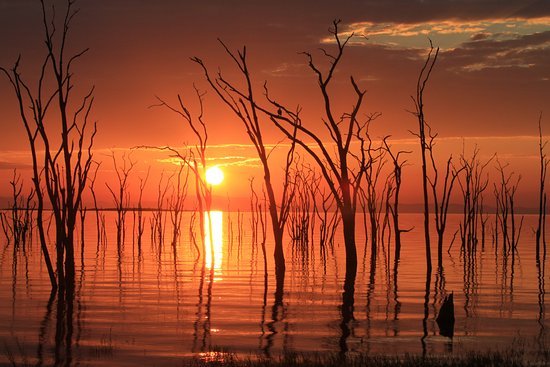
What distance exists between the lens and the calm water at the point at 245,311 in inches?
366

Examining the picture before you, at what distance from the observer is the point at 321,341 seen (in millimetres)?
9648

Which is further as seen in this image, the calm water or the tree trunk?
the tree trunk

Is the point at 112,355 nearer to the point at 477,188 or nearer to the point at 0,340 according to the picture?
the point at 0,340

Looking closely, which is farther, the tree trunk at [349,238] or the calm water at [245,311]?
the tree trunk at [349,238]

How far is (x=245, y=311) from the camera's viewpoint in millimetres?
12445

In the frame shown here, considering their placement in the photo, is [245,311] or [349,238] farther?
[349,238]

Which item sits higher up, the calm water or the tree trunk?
the tree trunk

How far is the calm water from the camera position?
9289 millimetres

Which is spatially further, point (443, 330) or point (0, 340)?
point (443, 330)

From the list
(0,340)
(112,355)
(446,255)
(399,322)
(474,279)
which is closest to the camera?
(112,355)

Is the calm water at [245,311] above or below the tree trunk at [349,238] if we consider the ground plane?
below

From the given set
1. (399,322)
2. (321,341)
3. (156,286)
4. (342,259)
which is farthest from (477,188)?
(321,341)

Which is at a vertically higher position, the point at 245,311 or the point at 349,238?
the point at 349,238

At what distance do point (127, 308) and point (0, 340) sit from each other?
10.8ft
